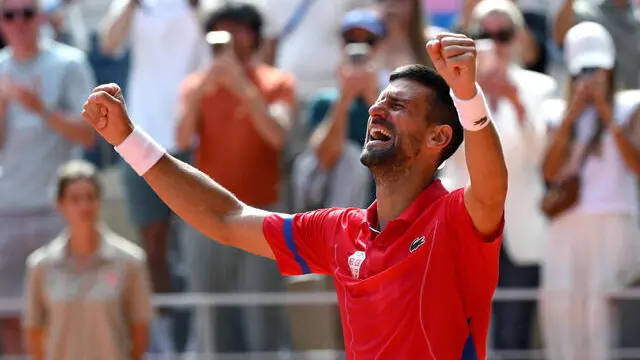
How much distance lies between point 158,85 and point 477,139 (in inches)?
189

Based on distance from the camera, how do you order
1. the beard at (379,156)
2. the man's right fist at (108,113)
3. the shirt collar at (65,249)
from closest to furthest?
1. the beard at (379,156)
2. the man's right fist at (108,113)
3. the shirt collar at (65,249)

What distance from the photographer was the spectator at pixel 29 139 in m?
8.38

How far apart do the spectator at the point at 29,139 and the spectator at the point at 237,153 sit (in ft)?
2.75

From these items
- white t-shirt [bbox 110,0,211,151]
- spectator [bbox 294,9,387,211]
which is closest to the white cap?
spectator [bbox 294,9,387,211]

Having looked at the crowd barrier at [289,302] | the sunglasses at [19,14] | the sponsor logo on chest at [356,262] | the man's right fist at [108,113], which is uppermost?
the sunglasses at [19,14]

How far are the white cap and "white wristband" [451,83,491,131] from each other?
365cm

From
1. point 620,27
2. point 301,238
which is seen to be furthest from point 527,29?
point 301,238

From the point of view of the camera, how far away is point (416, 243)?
170 inches

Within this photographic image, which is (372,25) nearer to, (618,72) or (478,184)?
(618,72)

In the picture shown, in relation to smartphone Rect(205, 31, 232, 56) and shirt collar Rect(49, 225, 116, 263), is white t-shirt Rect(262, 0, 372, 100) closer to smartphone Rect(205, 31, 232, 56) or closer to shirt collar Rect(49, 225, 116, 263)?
smartphone Rect(205, 31, 232, 56)

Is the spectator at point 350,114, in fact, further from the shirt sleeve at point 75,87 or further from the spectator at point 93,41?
the spectator at point 93,41

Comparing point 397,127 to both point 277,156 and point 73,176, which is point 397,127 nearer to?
point 277,156

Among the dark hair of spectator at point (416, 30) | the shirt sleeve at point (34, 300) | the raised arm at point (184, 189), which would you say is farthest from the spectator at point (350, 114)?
the raised arm at point (184, 189)

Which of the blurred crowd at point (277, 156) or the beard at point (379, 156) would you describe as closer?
the beard at point (379, 156)
